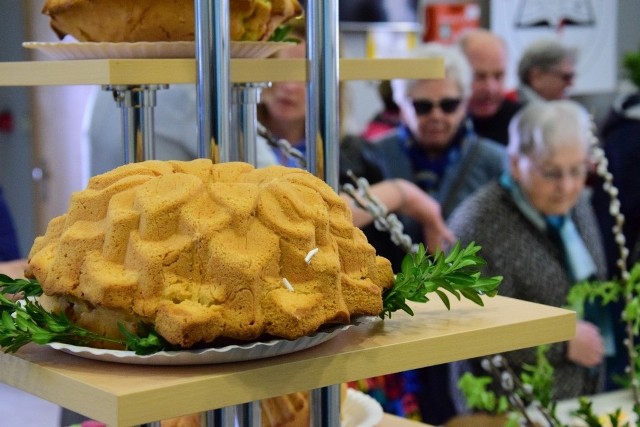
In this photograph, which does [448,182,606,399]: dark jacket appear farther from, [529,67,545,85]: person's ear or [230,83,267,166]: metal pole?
[230,83,267,166]: metal pole

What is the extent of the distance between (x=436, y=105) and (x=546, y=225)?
0.49 m

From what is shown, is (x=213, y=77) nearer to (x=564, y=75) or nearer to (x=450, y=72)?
(x=450, y=72)

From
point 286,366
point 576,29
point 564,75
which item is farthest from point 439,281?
point 576,29

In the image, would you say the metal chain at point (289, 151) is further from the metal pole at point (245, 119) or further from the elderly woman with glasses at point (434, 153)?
the elderly woman with glasses at point (434, 153)

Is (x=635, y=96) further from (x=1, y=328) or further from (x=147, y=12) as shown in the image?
(x=1, y=328)

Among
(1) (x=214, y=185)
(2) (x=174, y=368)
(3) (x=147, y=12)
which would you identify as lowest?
(2) (x=174, y=368)

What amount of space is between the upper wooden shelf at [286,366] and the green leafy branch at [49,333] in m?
0.02

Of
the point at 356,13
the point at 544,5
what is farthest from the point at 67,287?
the point at 544,5

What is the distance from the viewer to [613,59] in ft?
14.0

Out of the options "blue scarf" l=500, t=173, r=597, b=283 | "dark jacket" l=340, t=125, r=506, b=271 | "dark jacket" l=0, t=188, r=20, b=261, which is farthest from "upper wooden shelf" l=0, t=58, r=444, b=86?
"blue scarf" l=500, t=173, r=597, b=283

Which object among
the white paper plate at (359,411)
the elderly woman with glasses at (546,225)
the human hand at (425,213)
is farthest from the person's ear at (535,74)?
the white paper plate at (359,411)

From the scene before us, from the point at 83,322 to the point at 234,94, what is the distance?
1.72 feet

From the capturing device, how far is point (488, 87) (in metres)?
3.48

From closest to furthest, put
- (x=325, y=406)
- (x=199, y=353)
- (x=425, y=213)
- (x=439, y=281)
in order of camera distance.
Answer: (x=199, y=353) → (x=439, y=281) → (x=325, y=406) → (x=425, y=213)
